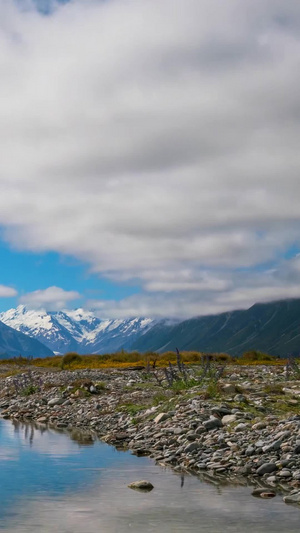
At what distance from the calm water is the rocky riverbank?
40.0 inches

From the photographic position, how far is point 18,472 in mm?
15633

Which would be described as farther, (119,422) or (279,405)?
(119,422)

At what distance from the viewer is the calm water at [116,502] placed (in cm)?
1082

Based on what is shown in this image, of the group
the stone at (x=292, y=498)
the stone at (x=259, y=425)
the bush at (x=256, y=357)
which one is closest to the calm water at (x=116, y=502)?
the stone at (x=292, y=498)

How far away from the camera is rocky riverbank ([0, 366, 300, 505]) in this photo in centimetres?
1534

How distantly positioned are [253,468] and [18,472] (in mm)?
5948

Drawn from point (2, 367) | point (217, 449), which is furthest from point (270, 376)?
point (2, 367)

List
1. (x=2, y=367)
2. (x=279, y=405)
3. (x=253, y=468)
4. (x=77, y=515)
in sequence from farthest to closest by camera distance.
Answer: (x=2, y=367) < (x=279, y=405) < (x=253, y=468) < (x=77, y=515)

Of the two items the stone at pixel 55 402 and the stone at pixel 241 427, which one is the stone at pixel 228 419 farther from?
the stone at pixel 55 402

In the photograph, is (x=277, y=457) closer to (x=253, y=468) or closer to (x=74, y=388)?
(x=253, y=468)

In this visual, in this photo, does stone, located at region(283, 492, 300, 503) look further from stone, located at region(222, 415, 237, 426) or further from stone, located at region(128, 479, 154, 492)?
stone, located at region(222, 415, 237, 426)

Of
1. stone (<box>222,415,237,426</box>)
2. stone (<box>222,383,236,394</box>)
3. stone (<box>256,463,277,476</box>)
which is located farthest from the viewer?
stone (<box>222,383,236,394</box>)

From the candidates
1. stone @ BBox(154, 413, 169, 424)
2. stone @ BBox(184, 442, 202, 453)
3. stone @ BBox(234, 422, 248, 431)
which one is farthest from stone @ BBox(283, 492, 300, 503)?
stone @ BBox(154, 413, 169, 424)

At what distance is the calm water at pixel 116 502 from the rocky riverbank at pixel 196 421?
1.02 metres
